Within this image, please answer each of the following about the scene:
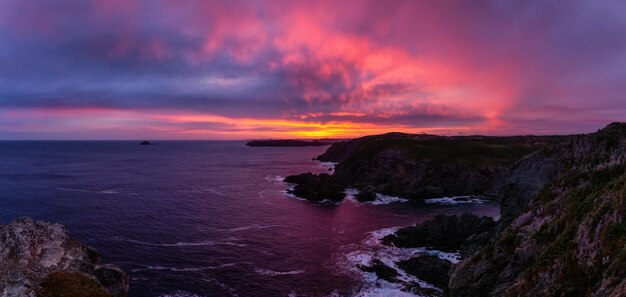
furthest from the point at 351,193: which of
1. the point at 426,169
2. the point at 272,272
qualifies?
the point at 272,272

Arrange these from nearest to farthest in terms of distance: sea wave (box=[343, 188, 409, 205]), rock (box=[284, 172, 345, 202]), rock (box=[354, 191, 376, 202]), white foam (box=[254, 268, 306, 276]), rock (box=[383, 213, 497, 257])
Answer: white foam (box=[254, 268, 306, 276]) < rock (box=[383, 213, 497, 257]) < sea wave (box=[343, 188, 409, 205]) < rock (box=[354, 191, 376, 202]) < rock (box=[284, 172, 345, 202])

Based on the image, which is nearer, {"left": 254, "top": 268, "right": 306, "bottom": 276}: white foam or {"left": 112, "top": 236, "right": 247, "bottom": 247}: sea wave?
{"left": 254, "top": 268, "right": 306, "bottom": 276}: white foam

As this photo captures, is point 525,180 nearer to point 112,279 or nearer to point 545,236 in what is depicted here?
point 545,236

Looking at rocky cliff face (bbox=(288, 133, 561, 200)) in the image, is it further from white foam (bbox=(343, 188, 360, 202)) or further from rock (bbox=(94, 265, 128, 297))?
rock (bbox=(94, 265, 128, 297))

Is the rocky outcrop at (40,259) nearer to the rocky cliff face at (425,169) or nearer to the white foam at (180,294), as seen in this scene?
the white foam at (180,294)

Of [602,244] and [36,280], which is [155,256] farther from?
[602,244]

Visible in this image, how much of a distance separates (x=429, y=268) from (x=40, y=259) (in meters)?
37.2

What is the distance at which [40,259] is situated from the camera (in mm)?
27266

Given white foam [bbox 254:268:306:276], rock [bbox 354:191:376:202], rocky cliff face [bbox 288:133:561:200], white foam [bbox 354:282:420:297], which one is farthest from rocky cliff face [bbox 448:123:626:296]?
rocky cliff face [bbox 288:133:561:200]

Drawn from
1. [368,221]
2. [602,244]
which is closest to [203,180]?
[368,221]

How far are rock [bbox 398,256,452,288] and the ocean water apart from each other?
10.8ft

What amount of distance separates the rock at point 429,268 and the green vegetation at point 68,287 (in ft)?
106

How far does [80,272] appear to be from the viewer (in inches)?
1075

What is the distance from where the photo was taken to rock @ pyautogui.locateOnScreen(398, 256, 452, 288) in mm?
44094
